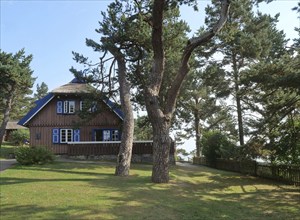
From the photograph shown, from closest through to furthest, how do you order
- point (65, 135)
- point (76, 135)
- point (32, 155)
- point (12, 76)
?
Result: 1. point (32, 155)
2. point (65, 135)
3. point (76, 135)
4. point (12, 76)

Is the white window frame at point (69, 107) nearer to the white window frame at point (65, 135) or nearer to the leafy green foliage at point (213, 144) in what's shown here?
the white window frame at point (65, 135)

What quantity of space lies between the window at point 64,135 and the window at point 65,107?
1796 millimetres

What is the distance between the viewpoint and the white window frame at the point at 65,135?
109ft

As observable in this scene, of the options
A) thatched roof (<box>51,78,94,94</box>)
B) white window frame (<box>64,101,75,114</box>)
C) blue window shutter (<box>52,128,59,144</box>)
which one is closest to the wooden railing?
blue window shutter (<box>52,128,59,144</box>)

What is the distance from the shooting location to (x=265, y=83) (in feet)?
62.5

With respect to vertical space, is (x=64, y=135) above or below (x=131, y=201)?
above

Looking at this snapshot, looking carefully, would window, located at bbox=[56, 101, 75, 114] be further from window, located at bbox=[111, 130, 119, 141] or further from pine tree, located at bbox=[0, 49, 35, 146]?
pine tree, located at bbox=[0, 49, 35, 146]

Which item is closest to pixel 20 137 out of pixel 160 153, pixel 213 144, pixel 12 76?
pixel 12 76

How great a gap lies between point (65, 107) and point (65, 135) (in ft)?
9.18

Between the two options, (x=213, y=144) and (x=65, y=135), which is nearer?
(x=213, y=144)

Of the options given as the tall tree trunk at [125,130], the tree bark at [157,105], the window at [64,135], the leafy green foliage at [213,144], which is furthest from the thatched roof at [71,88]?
the tree bark at [157,105]

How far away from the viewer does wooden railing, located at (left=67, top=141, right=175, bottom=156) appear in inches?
1185

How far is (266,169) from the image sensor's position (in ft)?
78.6

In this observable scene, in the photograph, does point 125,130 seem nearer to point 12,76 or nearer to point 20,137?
point 12,76
